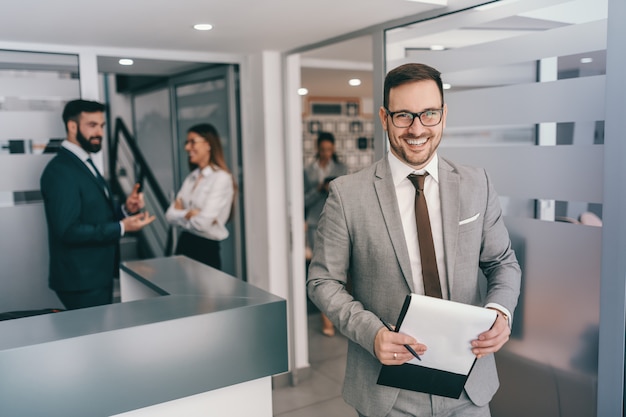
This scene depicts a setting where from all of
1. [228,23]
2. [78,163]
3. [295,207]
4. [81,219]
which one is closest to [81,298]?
[81,219]

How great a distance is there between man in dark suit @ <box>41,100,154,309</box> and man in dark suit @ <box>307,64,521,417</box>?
1969 mm

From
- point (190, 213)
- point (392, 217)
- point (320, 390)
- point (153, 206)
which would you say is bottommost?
point (320, 390)

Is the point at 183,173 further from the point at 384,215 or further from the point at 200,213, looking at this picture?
the point at 384,215

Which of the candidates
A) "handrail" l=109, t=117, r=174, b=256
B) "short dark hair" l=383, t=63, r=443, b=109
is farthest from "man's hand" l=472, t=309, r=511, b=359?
"handrail" l=109, t=117, r=174, b=256

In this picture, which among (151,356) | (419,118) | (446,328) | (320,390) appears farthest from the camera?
(320,390)

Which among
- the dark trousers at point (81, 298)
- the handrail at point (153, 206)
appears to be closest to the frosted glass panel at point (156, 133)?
the handrail at point (153, 206)

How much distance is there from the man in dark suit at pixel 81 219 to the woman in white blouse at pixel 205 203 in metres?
0.54

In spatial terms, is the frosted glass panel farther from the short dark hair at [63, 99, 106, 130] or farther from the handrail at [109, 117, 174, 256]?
the short dark hair at [63, 99, 106, 130]

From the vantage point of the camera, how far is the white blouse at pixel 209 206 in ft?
13.3

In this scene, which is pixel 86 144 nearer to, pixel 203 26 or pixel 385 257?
pixel 203 26

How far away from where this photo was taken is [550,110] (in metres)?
2.26

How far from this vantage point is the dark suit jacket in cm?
331

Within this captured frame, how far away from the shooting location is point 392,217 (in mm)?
1760

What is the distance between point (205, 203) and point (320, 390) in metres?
1.52
